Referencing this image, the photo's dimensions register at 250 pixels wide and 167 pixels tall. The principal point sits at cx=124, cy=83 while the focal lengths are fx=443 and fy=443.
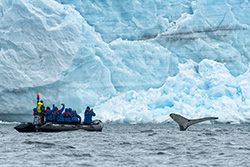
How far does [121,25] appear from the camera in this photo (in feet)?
106

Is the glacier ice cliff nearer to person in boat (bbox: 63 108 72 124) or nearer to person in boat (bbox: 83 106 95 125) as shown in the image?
person in boat (bbox: 83 106 95 125)

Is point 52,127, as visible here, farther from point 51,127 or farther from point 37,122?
point 37,122

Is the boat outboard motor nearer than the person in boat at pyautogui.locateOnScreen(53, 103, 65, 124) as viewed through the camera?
Yes

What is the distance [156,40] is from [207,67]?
194 inches

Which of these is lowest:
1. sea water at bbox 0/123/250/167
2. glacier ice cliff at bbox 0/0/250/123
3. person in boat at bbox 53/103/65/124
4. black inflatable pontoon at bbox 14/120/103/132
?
sea water at bbox 0/123/250/167

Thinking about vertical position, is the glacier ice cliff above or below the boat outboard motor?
above

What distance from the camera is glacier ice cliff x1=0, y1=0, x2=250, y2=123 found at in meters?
29.2

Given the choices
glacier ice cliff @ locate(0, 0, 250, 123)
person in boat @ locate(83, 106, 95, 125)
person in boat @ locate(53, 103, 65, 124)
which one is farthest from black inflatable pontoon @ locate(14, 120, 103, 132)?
glacier ice cliff @ locate(0, 0, 250, 123)

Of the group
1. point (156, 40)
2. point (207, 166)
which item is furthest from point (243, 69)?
point (207, 166)

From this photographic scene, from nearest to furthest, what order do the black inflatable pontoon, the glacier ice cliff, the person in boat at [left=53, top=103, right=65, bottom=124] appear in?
the black inflatable pontoon < the person in boat at [left=53, top=103, right=65, bottom=124] < the glacier ice cliff

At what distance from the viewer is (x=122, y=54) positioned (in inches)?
1244

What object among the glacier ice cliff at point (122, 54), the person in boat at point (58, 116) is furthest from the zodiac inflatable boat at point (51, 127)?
the glacier ice cliff at point (122, 54)

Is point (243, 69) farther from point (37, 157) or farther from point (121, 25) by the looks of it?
point (37, 157)

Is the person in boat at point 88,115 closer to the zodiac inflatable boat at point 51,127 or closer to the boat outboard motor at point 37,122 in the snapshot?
the zodiac inflatable boat at point 51,127
